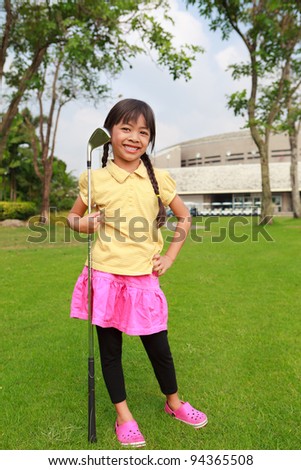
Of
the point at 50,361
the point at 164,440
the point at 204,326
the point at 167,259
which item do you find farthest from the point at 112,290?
the point at 204,326

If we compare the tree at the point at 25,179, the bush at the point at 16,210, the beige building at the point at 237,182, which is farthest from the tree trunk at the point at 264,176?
the beige building at the point at 237,182

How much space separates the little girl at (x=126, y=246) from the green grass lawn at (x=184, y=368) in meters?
0.43

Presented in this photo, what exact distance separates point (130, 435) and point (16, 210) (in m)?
30.4

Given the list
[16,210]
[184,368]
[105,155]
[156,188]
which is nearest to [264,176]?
[16,210]

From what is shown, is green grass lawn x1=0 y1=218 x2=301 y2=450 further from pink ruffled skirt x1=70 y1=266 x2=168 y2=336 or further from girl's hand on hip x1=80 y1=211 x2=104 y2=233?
girl's hand on hip x1=80 y1=211 x2=104 y2=233

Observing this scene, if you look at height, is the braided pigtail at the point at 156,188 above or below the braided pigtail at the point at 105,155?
below

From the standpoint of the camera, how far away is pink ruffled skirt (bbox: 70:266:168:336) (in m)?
2.86

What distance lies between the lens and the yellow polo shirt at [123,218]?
2.88m

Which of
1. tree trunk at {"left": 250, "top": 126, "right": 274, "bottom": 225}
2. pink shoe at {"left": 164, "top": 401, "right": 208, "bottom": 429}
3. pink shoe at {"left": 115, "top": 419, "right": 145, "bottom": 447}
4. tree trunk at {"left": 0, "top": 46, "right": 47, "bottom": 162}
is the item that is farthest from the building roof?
pink shoe at {"left": 115, "top": 419, "right": 145, "bottom": 447}

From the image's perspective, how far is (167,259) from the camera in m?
3.05

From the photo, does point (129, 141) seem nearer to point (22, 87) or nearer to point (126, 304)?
point (126, 304)

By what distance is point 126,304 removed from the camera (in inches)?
114

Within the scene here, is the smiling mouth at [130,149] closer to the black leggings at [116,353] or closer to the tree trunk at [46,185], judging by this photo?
the black leggings at [116,353]

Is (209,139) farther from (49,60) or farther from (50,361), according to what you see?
(50,361)
